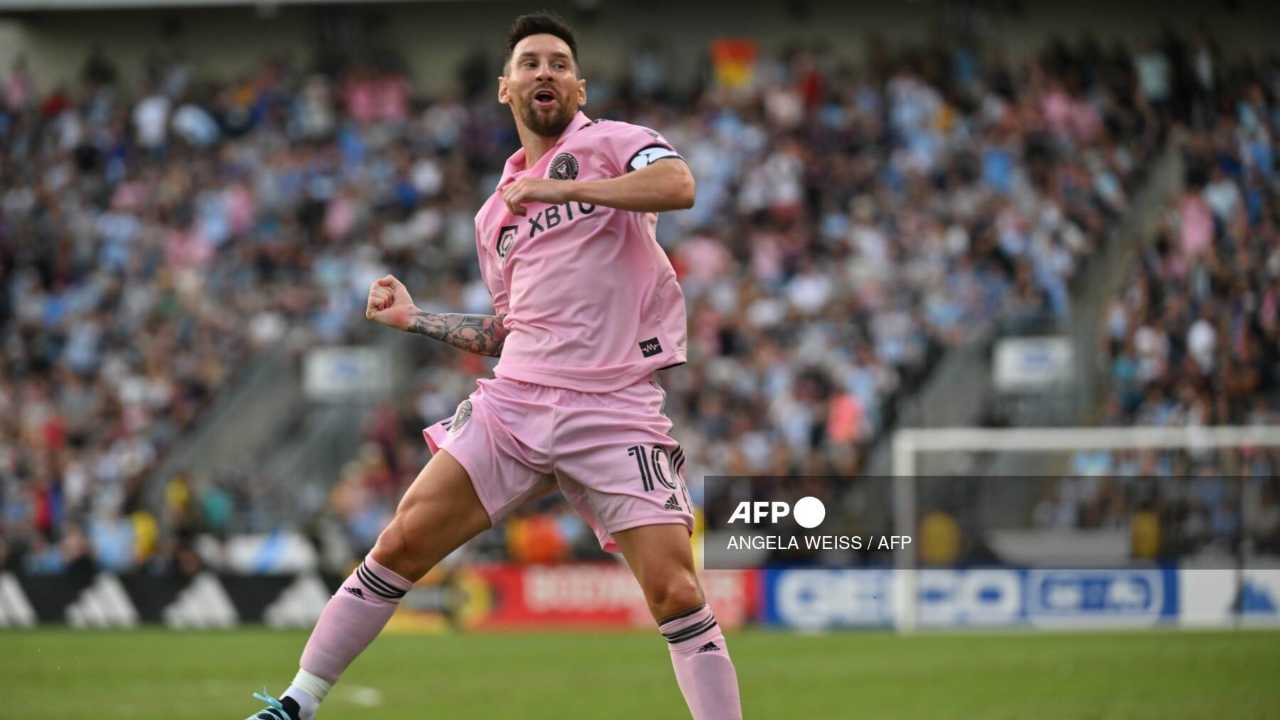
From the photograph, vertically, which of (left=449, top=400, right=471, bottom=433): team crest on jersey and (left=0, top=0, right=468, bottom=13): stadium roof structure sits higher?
(left=0, top=0, right=468, bottom=13): stadium roof structure

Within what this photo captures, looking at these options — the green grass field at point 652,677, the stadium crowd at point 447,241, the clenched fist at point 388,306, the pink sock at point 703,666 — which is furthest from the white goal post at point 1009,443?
the pink sock at point 703,666

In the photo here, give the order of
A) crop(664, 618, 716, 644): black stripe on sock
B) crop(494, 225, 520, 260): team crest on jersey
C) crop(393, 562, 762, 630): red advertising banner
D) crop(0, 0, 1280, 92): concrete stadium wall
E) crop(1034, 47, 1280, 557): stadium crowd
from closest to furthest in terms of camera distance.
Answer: crop(664, 618, 716, 644): black stripe on sock, crop(494, 225, 520, 260): team crest on jersey, crop(1034, 47, 1280, 557): stadium crowd, crop(393, 562, 762, 630): red advertising banner, crop(0, 0, 1280, 92): concrete stadium wall

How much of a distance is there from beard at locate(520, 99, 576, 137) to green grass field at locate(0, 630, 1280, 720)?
4458 millimetres

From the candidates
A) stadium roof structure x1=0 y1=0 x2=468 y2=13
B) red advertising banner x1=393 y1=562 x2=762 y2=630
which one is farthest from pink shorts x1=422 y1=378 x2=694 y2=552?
stadium roof structure x1=0 y1=0 x2=468 y2=13

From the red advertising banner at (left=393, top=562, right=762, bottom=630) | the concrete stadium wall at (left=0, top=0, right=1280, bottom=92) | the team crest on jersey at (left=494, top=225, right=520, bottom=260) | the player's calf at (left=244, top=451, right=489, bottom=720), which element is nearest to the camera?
the player's calf at (left=244, top=451, right=489, bottom=720)

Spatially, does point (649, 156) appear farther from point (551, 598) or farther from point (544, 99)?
point (551, 598)

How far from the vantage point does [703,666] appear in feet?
21.1

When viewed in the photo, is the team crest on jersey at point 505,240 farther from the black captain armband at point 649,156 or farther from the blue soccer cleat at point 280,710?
the blue soccer cleat at point 280,710

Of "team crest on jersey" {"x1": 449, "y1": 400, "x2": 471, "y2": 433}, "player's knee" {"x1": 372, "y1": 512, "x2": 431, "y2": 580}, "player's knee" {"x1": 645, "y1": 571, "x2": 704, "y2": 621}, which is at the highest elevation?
"team crest on jersey" {"x1": 449, "y1": 400, "x2": 471, "y2": 433}

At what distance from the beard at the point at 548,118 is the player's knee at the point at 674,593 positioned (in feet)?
5.59

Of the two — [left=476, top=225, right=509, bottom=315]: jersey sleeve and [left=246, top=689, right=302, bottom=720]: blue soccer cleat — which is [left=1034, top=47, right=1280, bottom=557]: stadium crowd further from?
[left=246, top=689, right=302, bottom=720]: blue soccer cleat

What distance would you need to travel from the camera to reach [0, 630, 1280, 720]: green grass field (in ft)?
35.1

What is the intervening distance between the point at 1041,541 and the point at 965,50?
36.2 ft

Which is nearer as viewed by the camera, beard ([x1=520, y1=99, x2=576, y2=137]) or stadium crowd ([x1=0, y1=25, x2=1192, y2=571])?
beard ([x1=520, y1=99, x2=576, y2=137])
